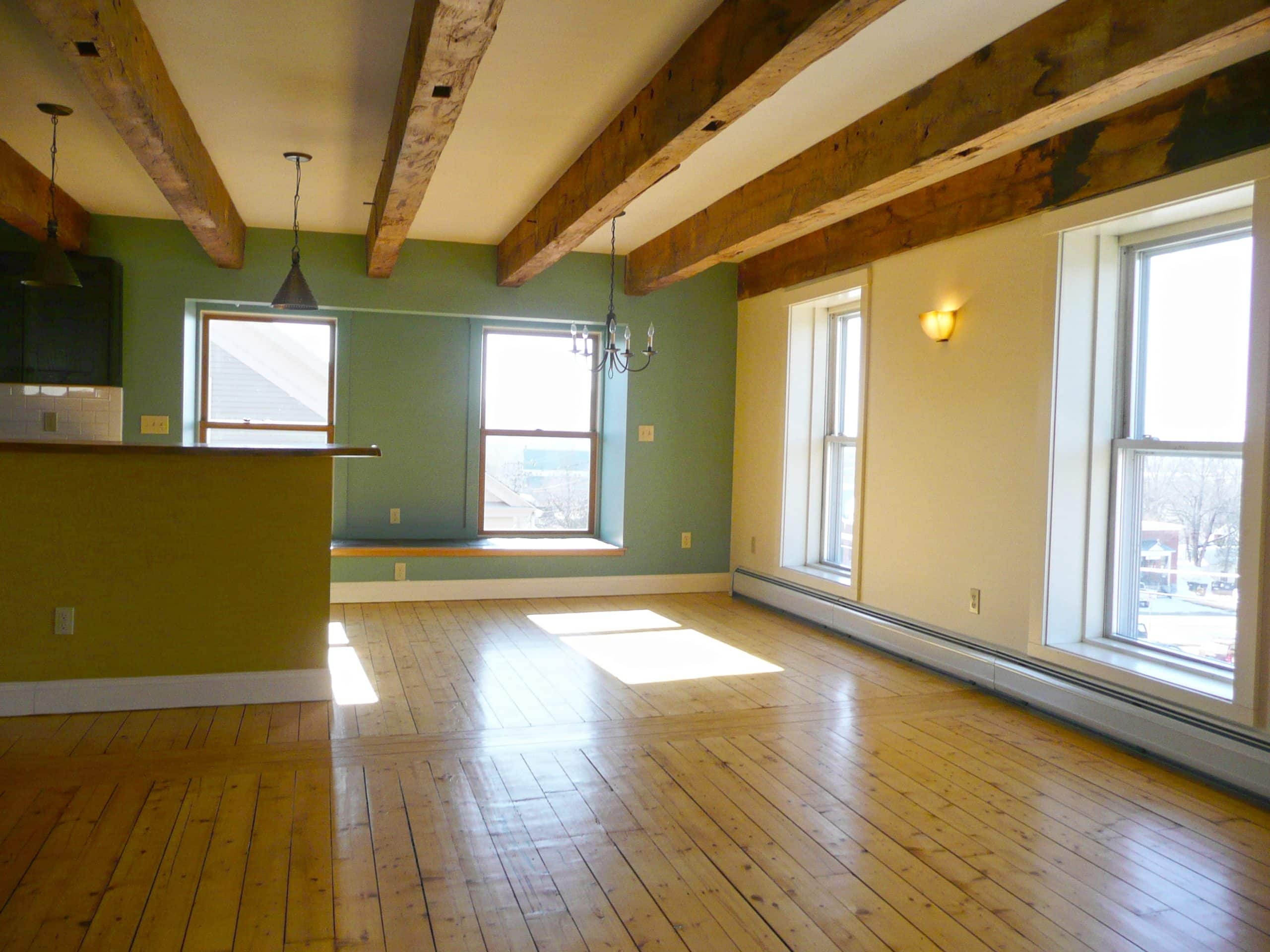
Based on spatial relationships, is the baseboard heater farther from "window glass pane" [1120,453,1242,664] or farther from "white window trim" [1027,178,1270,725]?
"window glass pane" [1120,453,1242,664]

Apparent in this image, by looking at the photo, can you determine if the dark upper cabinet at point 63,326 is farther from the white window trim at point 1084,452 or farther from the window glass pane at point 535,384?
the white window trim at point 1084,452

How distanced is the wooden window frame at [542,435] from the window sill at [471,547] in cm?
8

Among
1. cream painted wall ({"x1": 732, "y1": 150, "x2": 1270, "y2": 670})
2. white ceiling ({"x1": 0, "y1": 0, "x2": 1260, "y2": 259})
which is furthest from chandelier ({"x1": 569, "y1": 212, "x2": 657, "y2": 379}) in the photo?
cream painted wall ({"x1": 732, "y1": 150, "x2": 1270, "y2": 670})

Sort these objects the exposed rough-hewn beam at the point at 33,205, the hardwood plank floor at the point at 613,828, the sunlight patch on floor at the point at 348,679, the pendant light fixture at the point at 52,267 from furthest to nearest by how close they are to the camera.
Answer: the exposed rough-hewn beam at the point at 33,205 < the pendant light fixture at the point at 52,267 < the sunlight patch on floor at the point at 348,679 < the hardwood plank floor at the point at 613,828

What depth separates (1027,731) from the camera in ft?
13.2

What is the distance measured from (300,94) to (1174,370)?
375cm

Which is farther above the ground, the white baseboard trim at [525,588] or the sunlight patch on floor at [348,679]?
the white baseboard trim at [525,588]

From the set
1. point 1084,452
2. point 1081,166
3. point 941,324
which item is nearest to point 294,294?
point 941,324

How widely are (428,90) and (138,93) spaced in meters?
1.03

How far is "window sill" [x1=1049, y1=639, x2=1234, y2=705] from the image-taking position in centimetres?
354

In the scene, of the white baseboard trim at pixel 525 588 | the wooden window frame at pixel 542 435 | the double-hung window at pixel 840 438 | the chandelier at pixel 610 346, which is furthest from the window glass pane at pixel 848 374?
the wooden window frame at pixel 542 435

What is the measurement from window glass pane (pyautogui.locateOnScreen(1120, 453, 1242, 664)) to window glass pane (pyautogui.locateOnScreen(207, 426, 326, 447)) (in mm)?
5127

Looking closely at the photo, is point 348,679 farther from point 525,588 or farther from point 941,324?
point 941,324

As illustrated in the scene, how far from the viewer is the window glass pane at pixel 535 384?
731 cm
